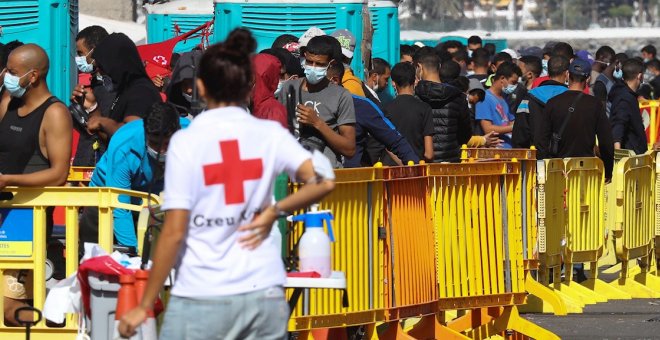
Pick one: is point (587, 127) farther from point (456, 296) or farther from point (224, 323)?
point (224, 323)

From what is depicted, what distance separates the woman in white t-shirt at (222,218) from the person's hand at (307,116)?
3503 mm

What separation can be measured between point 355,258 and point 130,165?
1.33 meters

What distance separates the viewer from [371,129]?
33.5ft

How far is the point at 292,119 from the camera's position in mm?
9406

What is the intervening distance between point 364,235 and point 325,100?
106cm

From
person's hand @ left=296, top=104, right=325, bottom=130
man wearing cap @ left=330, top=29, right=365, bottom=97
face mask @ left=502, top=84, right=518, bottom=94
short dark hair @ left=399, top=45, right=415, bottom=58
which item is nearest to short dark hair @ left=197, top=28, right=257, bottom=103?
person's hand @ left=296, top=104, right=325, bottom=130

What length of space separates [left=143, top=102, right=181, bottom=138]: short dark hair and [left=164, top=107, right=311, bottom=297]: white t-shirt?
2425 mm

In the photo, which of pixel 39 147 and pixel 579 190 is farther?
pixel 579 190

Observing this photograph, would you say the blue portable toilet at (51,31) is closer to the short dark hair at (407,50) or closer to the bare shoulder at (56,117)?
the bare shoulder at (56,117)

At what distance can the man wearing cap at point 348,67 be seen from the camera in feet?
36.5

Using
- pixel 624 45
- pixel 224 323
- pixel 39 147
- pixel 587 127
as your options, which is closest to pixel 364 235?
pixel 39 147

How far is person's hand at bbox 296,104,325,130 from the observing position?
9.20 m

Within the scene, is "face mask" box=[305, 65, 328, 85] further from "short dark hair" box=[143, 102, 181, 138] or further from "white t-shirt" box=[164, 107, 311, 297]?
"white t-shirt" box=[164, 107, 311, 297]

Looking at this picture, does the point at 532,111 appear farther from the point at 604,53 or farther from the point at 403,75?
the point at 604,53
